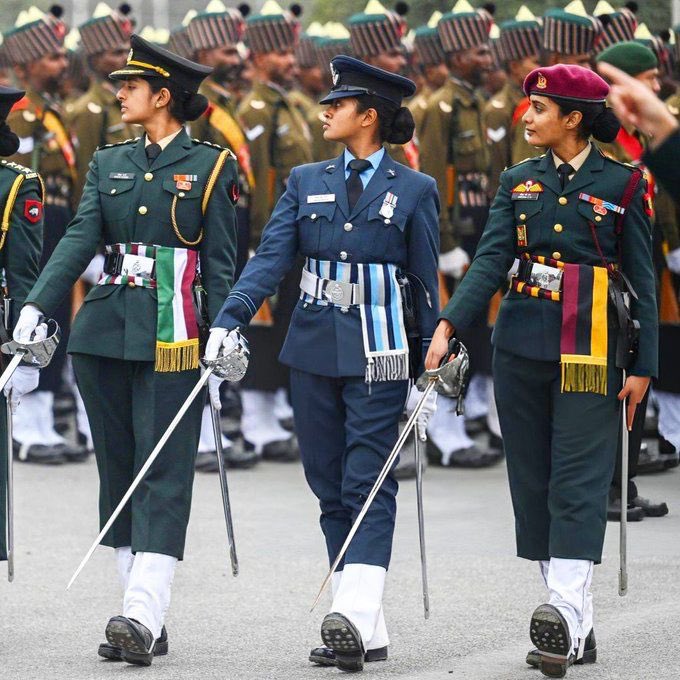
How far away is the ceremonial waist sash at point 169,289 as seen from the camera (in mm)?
6168

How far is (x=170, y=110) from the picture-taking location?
6.34 m

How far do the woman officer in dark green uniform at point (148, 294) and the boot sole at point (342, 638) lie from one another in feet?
2.00

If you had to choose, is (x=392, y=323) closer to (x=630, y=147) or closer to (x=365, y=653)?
(x=365, y=653)

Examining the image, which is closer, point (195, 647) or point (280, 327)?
point (195, 647)

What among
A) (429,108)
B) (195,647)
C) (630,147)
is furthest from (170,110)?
(429,108)

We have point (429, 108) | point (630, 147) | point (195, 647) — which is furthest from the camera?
point (429, 108)

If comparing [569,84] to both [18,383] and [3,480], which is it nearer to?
[18,383]

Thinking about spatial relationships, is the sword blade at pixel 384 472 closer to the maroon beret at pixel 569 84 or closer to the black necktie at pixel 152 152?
the maroon beret at pixel 569 84

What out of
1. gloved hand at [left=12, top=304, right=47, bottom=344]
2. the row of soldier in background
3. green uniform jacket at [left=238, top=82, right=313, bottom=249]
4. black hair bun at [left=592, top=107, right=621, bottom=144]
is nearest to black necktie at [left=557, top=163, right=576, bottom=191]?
black hair bun at [left=592, top=107, right=621, bottom=144]

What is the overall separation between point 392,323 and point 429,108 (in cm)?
460

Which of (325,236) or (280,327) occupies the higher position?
(325,236)

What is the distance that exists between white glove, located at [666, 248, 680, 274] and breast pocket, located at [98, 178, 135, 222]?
4087mm

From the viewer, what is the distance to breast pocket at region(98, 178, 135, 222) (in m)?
6.22

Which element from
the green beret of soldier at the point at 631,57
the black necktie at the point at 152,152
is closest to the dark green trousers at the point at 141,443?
the black necktie at the point at 152,152
